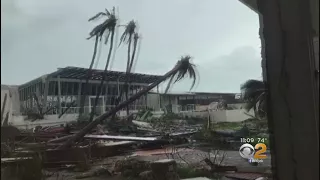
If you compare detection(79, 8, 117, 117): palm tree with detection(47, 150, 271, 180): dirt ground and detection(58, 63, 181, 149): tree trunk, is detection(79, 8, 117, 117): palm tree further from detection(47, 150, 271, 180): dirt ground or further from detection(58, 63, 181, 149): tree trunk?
detection(47, 150, 271, 180): dirt ground

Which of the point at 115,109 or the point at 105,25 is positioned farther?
the point at 115,109

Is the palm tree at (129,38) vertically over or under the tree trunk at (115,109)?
over

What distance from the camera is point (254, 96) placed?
127 cm

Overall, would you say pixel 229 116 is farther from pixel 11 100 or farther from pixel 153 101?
pixel 11 100

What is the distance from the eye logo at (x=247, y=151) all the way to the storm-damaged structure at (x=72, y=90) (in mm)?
479

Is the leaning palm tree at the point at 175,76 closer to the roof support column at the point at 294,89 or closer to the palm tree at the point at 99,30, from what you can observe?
the palm tree at the point at 99,30

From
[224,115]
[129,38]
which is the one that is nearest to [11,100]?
[129,38]

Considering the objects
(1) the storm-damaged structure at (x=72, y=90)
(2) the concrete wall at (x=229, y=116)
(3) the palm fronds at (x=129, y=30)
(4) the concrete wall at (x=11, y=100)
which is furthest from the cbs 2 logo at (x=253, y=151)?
(4) the concrete wall at (x=11, y=100)

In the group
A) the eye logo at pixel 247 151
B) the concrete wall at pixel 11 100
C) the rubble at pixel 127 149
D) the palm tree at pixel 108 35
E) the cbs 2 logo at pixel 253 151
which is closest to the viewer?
the concrete wall at pixel 11 100

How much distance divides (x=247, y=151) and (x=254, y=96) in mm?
255

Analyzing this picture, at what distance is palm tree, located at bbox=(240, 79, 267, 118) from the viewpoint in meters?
1.16

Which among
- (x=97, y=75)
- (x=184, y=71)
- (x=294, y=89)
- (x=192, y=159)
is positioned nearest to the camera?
(x=294, y=89)

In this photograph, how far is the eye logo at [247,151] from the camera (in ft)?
4.37

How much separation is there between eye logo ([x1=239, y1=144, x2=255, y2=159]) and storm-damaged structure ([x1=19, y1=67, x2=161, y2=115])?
0.48 m
